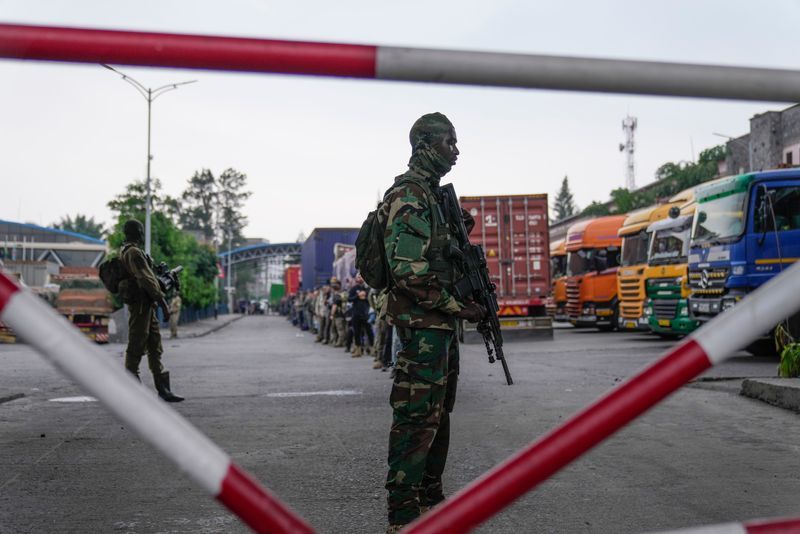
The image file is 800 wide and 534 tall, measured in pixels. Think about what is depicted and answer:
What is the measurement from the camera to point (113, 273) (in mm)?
9289

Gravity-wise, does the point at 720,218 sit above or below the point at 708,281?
above

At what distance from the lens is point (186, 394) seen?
34.3 feet

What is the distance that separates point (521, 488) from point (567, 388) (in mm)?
9059

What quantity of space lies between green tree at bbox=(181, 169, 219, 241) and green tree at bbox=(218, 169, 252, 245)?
1386 mm

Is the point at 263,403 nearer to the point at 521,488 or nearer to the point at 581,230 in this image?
the point at 521,488

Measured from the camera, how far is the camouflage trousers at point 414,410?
386 cm

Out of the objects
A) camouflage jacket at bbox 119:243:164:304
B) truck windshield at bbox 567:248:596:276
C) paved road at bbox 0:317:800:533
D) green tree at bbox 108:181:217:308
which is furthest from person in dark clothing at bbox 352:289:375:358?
green tree at bbox 108:181:217:308

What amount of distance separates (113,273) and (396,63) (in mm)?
8371

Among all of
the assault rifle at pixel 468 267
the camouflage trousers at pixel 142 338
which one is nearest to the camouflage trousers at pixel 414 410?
the assault rifle at pixel 468 267

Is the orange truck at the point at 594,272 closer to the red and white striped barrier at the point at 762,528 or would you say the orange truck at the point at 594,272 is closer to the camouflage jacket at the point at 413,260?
the camouflage jacket at the point at 413,260

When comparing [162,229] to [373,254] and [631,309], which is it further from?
[373,254]

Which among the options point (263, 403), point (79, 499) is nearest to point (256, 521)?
point (79, 499)

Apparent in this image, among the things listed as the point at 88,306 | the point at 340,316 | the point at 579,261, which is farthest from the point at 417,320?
the point at 88,306

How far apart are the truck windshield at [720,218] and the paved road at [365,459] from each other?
11.5 ft
